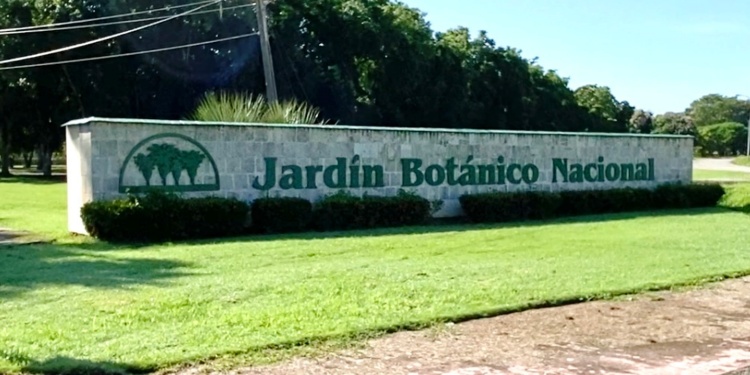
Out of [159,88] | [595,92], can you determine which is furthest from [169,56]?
[595,92]

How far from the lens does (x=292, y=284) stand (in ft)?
30.6

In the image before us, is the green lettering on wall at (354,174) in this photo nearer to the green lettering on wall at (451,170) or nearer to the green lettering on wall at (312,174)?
the green lettering on wall at (312,174)

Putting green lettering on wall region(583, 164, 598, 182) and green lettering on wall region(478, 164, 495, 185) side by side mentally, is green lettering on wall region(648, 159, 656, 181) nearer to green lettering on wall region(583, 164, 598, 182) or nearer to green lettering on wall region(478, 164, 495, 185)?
green lettering on wall region(583, 164, 598, 182)

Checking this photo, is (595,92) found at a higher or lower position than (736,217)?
higher

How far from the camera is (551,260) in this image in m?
11.8

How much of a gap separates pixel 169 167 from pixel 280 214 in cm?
219

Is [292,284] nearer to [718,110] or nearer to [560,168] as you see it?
[560,168]

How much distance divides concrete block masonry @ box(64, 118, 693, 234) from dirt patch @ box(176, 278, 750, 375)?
921cm

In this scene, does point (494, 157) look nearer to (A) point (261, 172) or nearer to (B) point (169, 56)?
(A) point (261, 172)

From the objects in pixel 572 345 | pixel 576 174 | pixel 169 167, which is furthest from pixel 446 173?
pixel 572 345

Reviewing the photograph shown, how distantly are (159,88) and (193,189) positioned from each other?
75.0 feet

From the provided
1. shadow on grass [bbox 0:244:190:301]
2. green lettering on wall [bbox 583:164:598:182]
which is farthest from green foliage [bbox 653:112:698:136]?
shadow on grass [bbox 0:244:190:301]

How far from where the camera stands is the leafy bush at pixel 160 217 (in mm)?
14148

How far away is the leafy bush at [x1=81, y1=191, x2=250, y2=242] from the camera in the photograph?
46.4 ft
